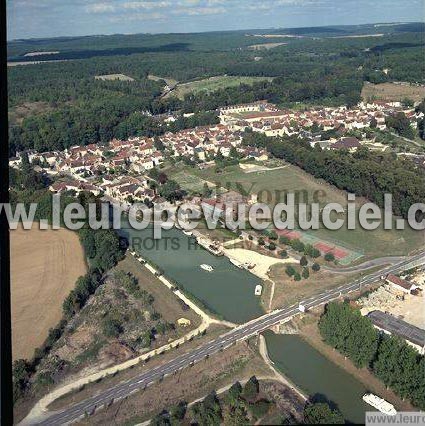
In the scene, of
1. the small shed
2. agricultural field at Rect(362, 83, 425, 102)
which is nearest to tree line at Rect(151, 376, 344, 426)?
the small shed

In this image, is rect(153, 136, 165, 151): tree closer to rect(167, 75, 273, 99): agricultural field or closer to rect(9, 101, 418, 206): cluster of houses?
rect(9, 101, 418, 206): cluster of houses

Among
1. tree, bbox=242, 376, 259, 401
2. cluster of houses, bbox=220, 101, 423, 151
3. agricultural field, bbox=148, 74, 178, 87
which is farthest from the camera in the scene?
agricultural field, bbox=148, 74, 178, 87

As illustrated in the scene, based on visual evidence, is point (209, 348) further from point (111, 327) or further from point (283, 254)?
point (283, 254)

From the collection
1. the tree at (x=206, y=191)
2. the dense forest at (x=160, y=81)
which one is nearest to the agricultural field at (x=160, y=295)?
the tree at (x=206, y=191)

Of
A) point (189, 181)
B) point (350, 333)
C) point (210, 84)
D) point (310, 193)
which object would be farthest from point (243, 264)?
point (210, 84)

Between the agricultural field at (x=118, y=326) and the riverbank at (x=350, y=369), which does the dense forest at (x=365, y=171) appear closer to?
the riverbank at (x=350, y=369)
